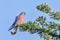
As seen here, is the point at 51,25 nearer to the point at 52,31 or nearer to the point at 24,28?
the point at 52,31

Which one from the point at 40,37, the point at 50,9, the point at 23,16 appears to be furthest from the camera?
the point at 23,16

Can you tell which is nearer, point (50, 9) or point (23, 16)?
point (50, 9)

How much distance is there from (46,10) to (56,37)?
677 millimetres

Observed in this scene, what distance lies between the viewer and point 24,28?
6.08m

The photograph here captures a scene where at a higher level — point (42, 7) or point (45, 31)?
point (42, 7)

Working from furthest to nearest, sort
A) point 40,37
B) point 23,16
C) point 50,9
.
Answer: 1. point 23,16
2. point 50,9
3. point 40,37

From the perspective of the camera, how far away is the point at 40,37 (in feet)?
19.9

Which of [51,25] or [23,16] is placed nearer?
[51,25]

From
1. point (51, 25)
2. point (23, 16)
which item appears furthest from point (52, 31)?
point (23, 16)

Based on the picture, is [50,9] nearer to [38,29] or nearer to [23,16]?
[38,29]

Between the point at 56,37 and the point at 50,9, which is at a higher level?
the point at 50,9

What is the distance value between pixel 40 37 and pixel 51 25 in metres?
0.35

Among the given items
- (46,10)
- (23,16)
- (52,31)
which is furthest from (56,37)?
(23,16)

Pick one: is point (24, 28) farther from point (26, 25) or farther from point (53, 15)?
point (53, 15)
